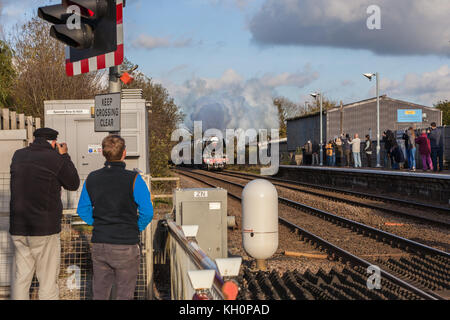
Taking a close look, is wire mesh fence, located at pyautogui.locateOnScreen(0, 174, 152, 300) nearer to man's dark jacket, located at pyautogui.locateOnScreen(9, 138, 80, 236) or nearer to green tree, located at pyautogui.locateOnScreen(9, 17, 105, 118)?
man's dark jacket, located at pyautogui.locateOnScreen(9, 138, 80, 236)

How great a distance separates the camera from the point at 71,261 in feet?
23.2

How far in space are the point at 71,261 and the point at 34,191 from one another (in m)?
2.50

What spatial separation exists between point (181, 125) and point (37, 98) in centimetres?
2915

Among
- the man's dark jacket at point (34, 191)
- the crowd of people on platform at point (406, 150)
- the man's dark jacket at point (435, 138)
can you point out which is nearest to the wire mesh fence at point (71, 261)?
the man's dark jacket at point (34, 191)

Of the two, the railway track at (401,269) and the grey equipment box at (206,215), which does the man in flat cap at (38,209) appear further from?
the grey equipment box at (206,215)

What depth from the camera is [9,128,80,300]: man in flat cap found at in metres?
4.83

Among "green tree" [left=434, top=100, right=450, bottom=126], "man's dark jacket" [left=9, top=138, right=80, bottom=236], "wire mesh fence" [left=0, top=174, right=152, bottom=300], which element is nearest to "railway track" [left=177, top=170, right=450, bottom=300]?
"wire mesh fence" [left=0, top=174, right=152, bottom=300]

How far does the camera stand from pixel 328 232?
12633 millimetres

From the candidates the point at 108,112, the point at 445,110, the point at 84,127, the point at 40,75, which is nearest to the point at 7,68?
the point at 40,75

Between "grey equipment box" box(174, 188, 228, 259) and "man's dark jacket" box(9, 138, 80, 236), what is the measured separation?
3214 millimetres

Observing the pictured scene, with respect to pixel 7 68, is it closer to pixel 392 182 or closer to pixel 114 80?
pixel 392 182

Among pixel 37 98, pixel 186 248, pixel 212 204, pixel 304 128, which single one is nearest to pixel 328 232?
pixel 212 204

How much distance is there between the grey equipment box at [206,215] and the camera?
7.99 meters
